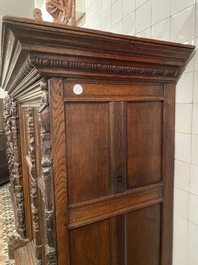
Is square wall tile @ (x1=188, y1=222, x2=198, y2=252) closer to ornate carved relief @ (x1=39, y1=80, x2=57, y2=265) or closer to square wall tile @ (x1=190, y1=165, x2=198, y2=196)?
square wall tile @ (x1=190, y1=165, x2=198, y2=196)

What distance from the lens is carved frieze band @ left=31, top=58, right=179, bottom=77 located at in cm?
64

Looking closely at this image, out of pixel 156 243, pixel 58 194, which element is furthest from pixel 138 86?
pixel 156 243

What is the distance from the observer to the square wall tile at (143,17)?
107 cm

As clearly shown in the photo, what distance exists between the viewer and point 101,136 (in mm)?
801

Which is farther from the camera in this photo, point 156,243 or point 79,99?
point 156,243

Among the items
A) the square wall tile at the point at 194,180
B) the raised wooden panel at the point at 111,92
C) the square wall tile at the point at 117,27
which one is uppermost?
the square wall tile at the point at 117,27

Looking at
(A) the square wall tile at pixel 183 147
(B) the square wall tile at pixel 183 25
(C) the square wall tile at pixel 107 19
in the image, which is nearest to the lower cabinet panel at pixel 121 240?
(A) the square wall tile at pixel 183 147

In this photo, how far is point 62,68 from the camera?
67 cm

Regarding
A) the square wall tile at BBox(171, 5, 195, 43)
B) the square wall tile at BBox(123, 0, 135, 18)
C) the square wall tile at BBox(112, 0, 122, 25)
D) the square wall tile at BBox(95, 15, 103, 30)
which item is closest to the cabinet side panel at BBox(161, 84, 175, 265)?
the square wall tile at BBox(171, 5, 195, 43)

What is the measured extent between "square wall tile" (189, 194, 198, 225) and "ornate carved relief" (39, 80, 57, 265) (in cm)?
57

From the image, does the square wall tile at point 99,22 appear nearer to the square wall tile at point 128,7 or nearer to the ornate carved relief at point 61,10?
the square wall tile at point 128,7

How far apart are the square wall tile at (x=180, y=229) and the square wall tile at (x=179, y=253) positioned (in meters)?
0.02

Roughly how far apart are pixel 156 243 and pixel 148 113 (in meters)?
0.59

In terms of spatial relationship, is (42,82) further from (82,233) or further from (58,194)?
(82,233)
